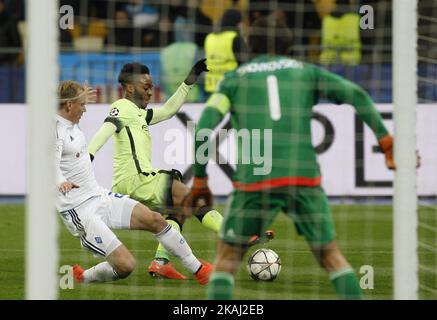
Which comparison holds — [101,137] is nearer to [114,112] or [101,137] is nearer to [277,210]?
[114,112]

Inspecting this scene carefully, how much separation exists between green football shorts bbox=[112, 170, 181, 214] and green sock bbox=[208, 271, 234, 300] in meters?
3.48

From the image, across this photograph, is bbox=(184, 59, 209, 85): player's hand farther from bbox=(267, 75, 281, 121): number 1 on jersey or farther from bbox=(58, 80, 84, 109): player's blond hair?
bbox=(267, 75, 281, 121): number 1 on jersey

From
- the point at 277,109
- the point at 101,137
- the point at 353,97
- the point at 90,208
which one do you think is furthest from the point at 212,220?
the point at 353,97

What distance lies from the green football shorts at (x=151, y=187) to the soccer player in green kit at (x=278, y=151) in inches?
137

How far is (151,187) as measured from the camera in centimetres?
1116

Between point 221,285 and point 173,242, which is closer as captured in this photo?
point 221,285

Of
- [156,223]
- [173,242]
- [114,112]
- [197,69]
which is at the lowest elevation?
[173,242]

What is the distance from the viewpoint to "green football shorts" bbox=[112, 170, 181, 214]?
11.1 metres

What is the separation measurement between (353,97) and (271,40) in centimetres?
61

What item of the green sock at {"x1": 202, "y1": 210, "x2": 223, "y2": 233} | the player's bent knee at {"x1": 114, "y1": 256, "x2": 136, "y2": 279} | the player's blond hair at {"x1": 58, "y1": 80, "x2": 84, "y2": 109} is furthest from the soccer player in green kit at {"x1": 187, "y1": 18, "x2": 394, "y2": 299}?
the green sock at {"x1": 202, "y1": 210, "x2": 223, "y2": 233}
